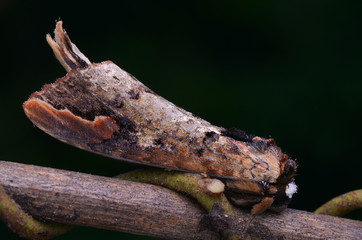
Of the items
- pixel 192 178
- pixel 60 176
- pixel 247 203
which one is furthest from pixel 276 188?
pixel 60 176

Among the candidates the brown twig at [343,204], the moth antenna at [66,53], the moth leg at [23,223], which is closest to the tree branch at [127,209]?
the moth leg at [23,223]

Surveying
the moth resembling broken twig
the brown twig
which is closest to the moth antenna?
the moth resembling broken twig

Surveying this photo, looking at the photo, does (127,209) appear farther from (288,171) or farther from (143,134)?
(288,171)

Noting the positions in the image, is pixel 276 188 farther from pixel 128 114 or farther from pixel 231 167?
pixel 128 114

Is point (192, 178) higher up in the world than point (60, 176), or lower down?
higher up

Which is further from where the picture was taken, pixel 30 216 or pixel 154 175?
pixel 154 175

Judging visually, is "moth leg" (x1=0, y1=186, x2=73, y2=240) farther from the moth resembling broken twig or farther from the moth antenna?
the moth antenna

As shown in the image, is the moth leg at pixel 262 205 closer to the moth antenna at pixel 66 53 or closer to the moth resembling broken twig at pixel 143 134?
Result: the moth resembling broken twig at pixel 143 134
